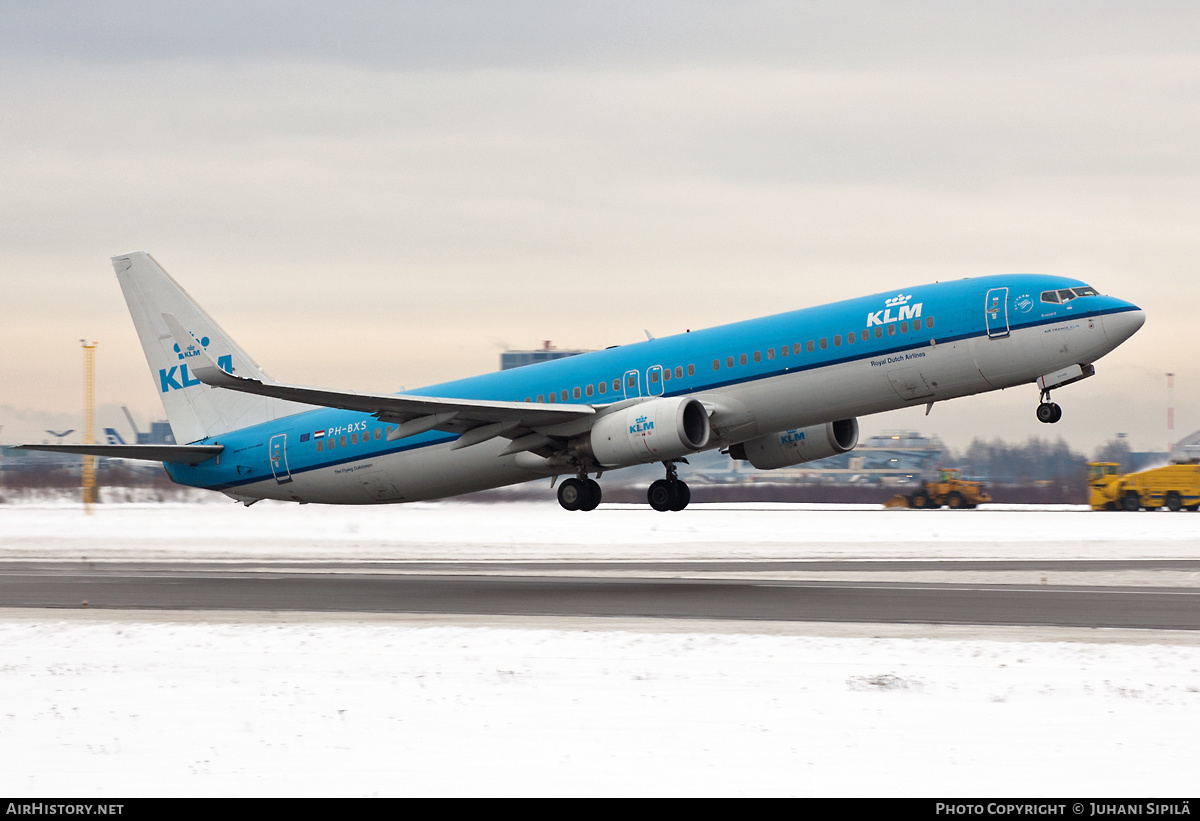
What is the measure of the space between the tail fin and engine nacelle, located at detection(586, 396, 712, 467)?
52.5ft

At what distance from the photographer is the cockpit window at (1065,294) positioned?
30.1 meters

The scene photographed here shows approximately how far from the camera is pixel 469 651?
19984 millimetres

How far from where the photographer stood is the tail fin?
4481cm

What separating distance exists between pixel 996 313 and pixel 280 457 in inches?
927

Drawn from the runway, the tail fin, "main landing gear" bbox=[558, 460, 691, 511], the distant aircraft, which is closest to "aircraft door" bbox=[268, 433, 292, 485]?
the distant aircraft

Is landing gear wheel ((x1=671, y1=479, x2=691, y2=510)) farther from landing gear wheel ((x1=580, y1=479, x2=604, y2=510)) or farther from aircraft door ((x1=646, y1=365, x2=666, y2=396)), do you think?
aircraft door ((x1=646, y1=365, x2=666, y2=396))

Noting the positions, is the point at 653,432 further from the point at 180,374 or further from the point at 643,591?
the point at 180,374

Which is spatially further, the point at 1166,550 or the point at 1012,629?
the point at 1166,550

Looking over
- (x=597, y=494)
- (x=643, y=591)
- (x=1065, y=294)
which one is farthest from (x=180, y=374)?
(x=1065, y=294)

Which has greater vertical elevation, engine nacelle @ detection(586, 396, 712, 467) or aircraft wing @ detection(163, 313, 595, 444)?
→ aircraft wing @ detection(163, 313, 595, 444)

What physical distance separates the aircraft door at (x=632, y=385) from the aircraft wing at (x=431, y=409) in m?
1.28

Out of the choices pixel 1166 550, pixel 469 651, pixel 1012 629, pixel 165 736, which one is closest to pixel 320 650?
pixel 469 651

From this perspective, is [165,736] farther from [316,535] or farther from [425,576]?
[316,535]
